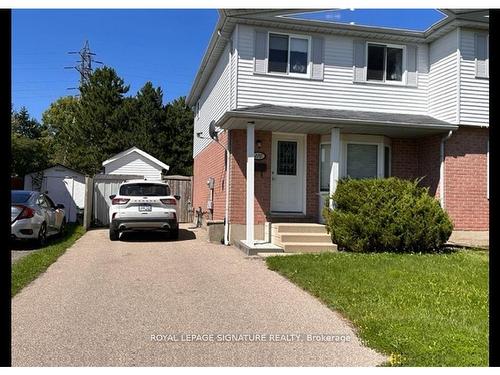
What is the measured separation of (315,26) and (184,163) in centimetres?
1428

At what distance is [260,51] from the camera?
460 inches

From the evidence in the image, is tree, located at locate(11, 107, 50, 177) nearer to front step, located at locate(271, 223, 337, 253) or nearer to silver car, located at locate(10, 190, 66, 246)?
silver car, located at locate(10, 190, 66, 246)

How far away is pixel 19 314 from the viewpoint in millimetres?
5066

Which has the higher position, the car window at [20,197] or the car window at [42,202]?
the car window at [20,197]

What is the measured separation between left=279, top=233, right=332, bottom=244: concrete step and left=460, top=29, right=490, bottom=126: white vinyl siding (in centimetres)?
514

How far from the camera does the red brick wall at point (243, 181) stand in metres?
11.5

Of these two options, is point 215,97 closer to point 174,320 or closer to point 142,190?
point 142,190

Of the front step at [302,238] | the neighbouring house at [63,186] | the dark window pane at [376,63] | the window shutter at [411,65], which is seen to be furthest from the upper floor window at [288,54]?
the neighbouring house at [63,186]

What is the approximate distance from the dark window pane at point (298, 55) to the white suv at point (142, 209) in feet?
15.3

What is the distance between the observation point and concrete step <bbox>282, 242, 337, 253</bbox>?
9844 mm

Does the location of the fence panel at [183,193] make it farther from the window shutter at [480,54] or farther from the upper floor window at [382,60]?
the window shutter at [480,54]
